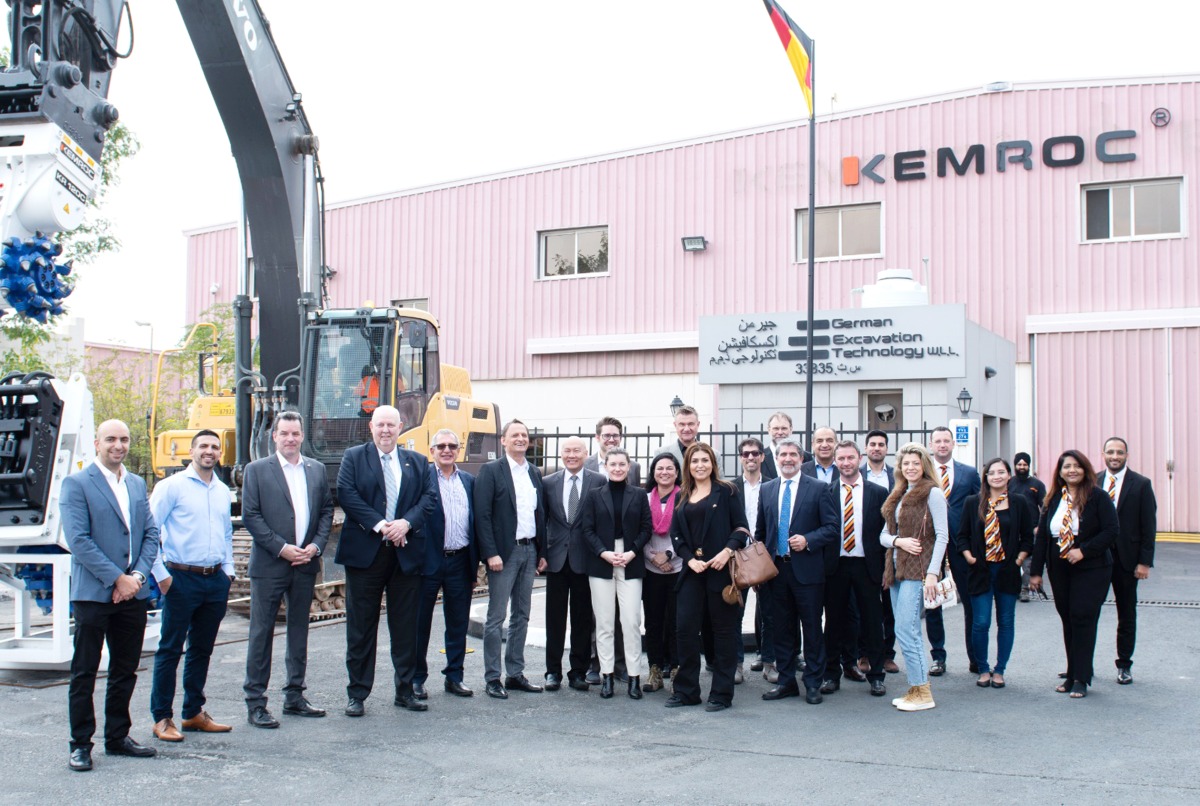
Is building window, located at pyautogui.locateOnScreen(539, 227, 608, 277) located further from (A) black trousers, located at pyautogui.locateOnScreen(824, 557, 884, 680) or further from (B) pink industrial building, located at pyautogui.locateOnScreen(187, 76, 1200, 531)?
(A) black trousers, located at pyautogui.locateOnScreen(824, 557, 884, 680)

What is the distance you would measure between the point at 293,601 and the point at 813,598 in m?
3.40

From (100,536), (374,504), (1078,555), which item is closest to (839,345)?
(1078,555)

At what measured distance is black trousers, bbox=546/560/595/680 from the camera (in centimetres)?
846

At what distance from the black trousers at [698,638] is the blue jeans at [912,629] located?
1.06 metres

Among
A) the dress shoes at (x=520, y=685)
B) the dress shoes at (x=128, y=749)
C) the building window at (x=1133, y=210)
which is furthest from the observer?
the building window at (x=1133, y=210)

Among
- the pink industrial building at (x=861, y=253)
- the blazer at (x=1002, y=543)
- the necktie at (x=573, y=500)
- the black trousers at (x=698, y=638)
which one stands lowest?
the black trousers at (x=698, y=638)

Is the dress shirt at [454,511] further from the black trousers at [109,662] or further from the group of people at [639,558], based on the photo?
the black trousers at [109,662]

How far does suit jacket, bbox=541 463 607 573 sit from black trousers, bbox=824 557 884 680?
5.78ft

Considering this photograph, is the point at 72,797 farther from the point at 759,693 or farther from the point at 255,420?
the point at 255,420

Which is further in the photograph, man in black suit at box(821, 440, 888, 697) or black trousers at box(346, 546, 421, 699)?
man in black suit at box(821, 440, 888, 697)

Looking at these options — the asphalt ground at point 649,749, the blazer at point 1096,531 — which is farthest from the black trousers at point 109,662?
the blazer at point 1096,531

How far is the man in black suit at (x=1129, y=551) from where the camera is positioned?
8477 millimetres

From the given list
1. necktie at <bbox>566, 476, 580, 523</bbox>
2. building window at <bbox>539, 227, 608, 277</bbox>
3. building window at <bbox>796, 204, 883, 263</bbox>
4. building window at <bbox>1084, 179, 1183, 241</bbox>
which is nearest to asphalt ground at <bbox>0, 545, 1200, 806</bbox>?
necktie at <bbox>566, 476, 580, 523</bbox>

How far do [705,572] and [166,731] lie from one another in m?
3.42
